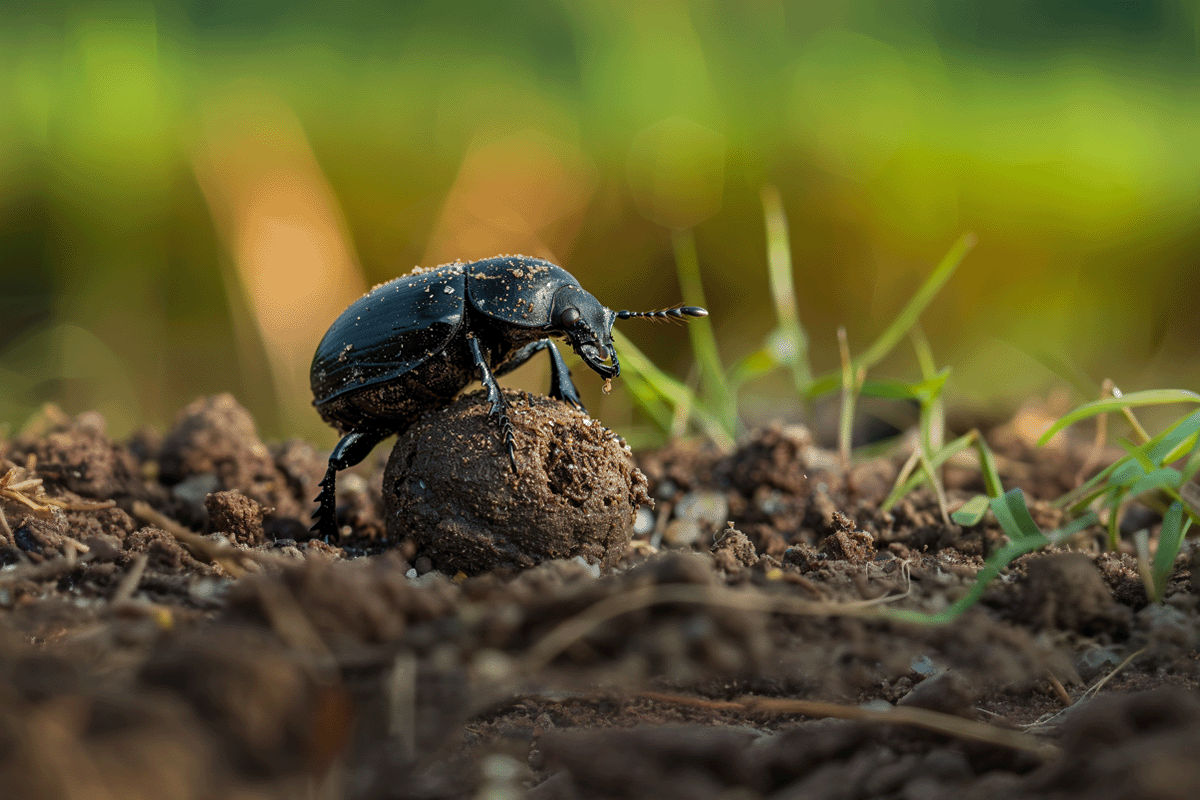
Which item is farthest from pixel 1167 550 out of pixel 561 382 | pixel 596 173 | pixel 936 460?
pixel 596 173

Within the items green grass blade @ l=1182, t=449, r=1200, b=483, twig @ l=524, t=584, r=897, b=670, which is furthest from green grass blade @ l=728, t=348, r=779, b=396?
twig @ l=524, t=584, r=897, b=670

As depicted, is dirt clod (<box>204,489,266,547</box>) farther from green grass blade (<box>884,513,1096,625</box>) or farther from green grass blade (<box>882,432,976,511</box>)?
green grass blade (<box>882,432,976,511</box>)

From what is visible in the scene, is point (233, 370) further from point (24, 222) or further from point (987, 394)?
point (987, 394)

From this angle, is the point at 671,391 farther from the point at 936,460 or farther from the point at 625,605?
the point at 625,605

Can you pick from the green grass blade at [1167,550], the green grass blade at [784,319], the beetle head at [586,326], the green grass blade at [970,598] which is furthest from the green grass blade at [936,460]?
the beetle head at [586,326]

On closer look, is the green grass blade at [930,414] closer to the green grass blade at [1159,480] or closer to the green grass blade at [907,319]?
the green grass blade at [907,319]
